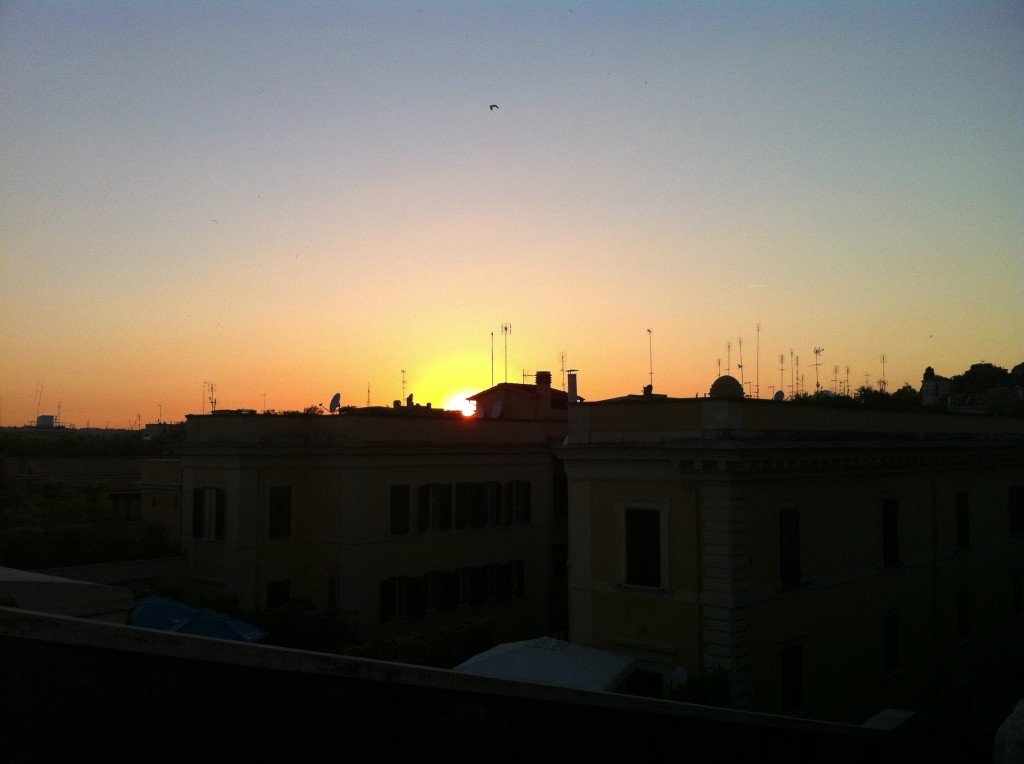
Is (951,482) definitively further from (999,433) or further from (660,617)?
(660,617)

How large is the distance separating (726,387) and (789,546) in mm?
3995

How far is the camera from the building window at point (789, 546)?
18078 millimetres

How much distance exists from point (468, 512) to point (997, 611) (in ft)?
54.6

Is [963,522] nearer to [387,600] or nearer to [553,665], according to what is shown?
[553,665]

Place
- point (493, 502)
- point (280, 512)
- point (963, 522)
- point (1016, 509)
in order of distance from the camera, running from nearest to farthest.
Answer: point (963, 522) → point (280, 512) → point (1016, 509) → point (493, 502)

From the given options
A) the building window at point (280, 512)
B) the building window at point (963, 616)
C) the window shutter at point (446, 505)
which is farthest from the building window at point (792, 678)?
the building window at point (280, 512)

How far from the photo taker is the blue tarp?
20.7 m

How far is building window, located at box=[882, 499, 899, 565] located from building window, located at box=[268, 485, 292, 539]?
16.9 m

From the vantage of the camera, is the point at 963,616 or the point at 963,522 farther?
the point at 963,522

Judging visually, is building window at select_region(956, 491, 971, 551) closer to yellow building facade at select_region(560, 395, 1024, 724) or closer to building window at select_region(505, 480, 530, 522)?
yellow building facade at select_region(560, 395, 1024, 724)

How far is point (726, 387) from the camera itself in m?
20.5

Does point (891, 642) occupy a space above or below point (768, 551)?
below

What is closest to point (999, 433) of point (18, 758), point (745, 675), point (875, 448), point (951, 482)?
point (951, 482)

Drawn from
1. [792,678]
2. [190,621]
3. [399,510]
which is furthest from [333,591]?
[792,678]
